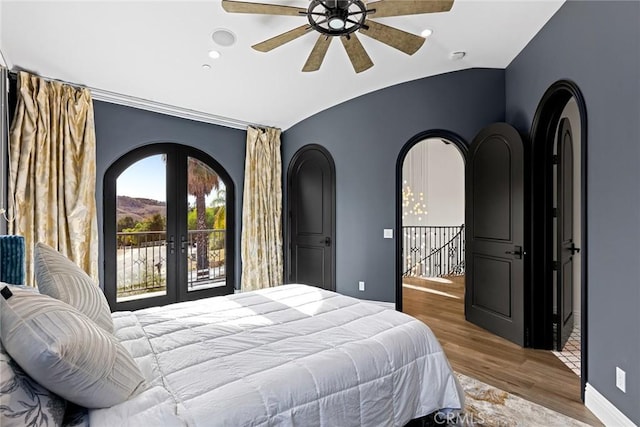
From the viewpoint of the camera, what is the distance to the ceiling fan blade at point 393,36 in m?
2.24

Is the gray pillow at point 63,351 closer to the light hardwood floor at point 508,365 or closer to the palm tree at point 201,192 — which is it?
the light hardwood floor at point 508,365

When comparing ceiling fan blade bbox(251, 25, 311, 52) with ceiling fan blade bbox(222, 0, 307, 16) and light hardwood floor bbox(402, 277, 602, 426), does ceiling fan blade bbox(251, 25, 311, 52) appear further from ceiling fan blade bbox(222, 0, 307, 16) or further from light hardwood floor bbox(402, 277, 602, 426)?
light hardwood floor bbox(402, 277, 602, 426)

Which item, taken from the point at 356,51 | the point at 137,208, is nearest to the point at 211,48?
the point at 356,51

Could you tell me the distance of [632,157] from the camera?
1.90 metres

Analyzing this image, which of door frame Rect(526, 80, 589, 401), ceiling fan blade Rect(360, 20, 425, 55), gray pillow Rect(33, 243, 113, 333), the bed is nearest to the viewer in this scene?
the bed

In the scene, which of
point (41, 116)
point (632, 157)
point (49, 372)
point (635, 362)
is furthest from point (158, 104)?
point (635, 362)

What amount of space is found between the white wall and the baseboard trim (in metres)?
6.25

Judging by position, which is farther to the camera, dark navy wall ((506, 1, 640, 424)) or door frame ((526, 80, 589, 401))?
door frame ((526, 80, 589, 401))

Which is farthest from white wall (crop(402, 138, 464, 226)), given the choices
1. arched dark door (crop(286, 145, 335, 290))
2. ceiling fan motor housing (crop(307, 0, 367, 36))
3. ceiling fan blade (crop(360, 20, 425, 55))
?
ceiling fan motor housing (crop(307, 0, 367, 36))

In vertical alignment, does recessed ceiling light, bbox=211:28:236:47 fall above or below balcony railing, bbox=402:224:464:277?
above

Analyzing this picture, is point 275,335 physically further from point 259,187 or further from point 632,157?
point 259,187

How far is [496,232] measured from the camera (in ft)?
11.4

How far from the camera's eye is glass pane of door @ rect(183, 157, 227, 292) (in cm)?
456

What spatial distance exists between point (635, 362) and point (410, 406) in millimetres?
1327
